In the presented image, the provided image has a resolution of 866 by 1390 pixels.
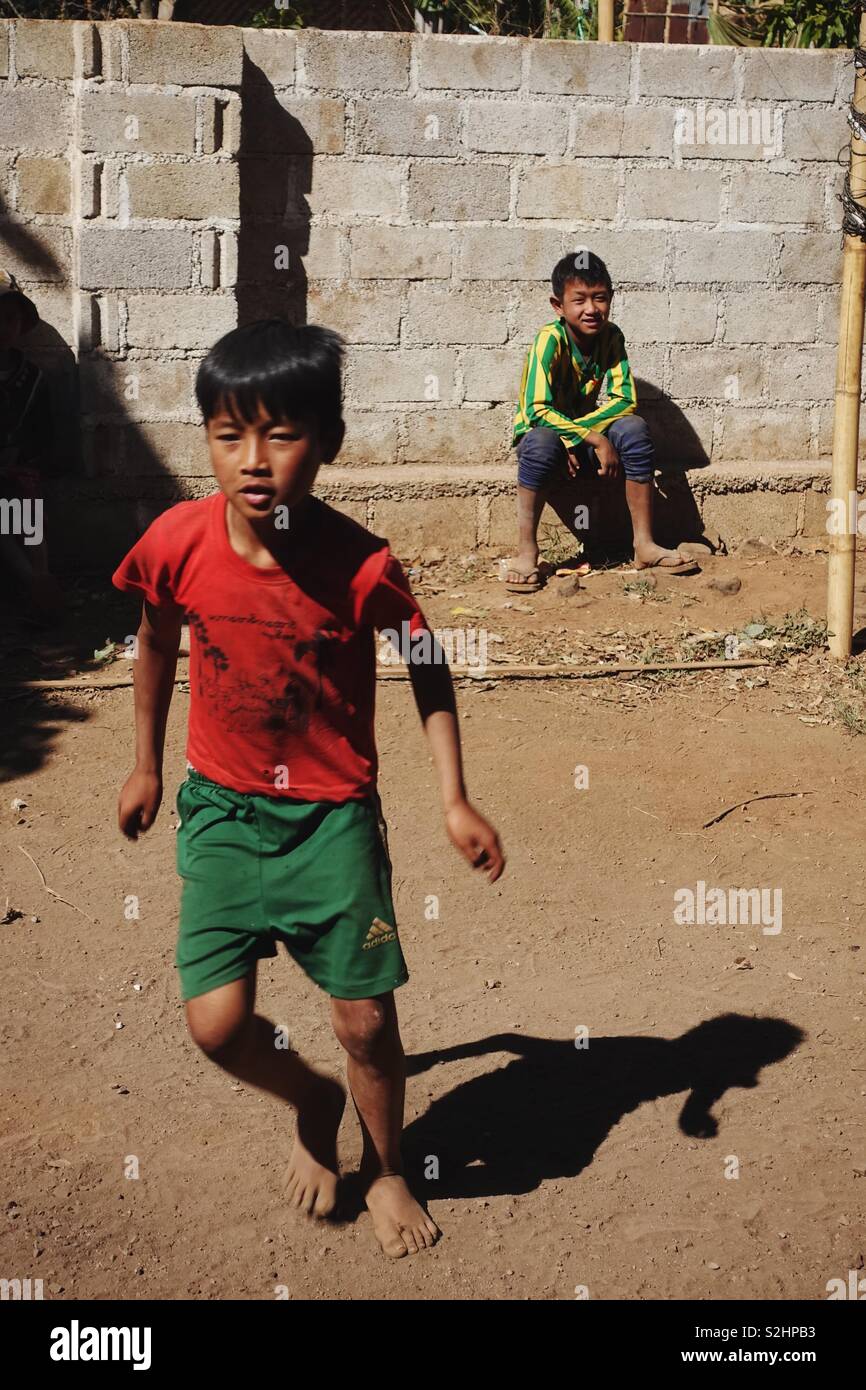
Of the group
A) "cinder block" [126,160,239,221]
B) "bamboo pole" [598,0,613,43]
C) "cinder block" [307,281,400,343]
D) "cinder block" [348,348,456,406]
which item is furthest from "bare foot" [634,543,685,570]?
"bamboo pole" [598,0,613,43]

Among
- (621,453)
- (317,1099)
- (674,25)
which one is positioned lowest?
(317,1099)

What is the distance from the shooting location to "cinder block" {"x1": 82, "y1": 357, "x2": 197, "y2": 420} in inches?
271

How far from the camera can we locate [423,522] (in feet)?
24.1

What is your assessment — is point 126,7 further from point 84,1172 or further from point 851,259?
point 84,1172

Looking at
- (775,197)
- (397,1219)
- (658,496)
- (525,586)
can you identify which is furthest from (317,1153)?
(775,197)

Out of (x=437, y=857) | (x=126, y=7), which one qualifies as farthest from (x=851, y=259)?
(x=126, y=7)

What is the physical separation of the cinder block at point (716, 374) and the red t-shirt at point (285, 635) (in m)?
5.41

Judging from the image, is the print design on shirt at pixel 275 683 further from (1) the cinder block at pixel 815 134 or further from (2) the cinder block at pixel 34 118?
(1) the cinder block at pixel 815 134

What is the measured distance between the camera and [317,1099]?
2.91 meters

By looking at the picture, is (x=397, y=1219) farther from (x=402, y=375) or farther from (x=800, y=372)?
(x=800, y=372)

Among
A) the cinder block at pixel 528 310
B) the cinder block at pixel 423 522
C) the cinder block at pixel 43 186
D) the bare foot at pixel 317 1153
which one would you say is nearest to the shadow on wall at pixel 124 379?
the cinder block at pixel 43 186

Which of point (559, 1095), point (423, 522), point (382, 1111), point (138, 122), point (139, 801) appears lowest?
point (559, 1095)

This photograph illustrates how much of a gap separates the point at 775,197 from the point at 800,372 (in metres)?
0.92

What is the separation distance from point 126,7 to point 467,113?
15.2ft
